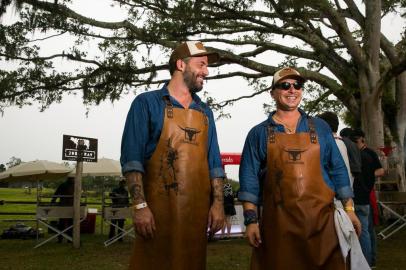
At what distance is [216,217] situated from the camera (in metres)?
2.96

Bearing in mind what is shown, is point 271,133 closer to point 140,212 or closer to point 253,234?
point 253,234

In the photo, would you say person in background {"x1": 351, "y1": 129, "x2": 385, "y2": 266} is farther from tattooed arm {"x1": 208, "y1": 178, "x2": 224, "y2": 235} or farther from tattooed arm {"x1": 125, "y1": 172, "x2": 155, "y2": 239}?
→ tattooed arm {"x1": 125, "y1": 172, "x2": 155, "y2": 239}

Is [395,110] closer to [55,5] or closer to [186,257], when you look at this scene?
[55,5]

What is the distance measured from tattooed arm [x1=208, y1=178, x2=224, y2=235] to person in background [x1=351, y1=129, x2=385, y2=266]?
3387mm

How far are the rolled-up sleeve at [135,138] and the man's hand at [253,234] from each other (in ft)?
2.62

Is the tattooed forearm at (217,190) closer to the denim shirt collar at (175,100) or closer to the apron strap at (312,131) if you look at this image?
the denim shirt collar at (175,100)

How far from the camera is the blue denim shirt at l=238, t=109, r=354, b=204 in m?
3.09

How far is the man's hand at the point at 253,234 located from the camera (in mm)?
2994

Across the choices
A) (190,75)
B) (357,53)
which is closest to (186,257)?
(190,75)

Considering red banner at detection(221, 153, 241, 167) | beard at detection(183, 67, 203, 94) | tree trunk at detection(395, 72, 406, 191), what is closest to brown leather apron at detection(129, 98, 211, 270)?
beard at detection(183, 67, 203, 94)

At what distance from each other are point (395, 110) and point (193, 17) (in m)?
8.74

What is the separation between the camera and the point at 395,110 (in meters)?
16.3

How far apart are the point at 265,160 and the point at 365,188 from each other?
3498 mm

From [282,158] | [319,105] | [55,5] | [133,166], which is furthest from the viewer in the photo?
[319,105]
